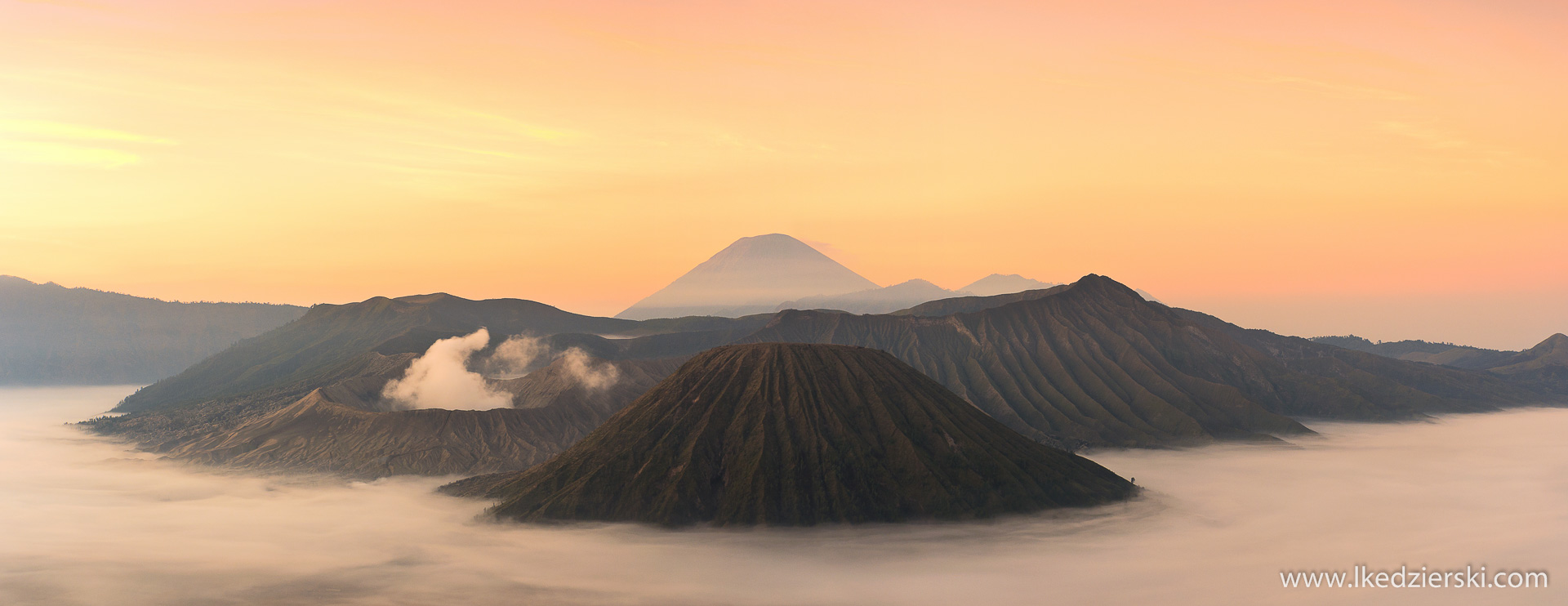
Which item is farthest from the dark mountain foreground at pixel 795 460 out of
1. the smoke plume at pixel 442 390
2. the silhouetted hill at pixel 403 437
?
the smoke plume at pixel 442 390

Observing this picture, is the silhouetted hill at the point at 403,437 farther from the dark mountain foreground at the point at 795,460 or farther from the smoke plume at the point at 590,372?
the dark mountain foreground at the point at 795,460

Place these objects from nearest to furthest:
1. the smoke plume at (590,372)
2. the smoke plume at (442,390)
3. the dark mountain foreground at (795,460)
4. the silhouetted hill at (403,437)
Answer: the dark mountain foreground at (795,460)
the silhouetted hill at (403,437)
the smoke plume at (590,372)
the smoke plume at (442,390)

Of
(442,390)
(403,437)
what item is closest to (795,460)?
(403,437)

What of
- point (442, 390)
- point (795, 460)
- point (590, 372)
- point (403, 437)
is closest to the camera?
point (795, 460)

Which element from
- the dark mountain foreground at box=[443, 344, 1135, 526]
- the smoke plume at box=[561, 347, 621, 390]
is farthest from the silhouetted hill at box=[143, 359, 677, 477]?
the dark mountain foreground at box=[443, 344, 1135, 526]

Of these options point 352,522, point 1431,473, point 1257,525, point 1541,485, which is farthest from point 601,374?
point 1541,485

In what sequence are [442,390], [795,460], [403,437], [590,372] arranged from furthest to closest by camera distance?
[442,390], [590,372], [403,437], [795,460]

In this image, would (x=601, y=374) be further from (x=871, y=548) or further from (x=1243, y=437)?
(x=1243, y=437)

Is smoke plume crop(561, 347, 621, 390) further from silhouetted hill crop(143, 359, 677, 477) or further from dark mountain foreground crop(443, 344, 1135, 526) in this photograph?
dark mountain foreground crop(443, 344, 1135, 526)

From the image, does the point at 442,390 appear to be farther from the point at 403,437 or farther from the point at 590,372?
the point at 403,437
